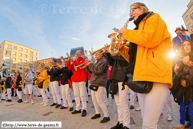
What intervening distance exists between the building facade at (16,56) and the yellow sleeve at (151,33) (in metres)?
63.0

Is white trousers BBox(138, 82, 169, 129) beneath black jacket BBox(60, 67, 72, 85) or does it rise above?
beneath

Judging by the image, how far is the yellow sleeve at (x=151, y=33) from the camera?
1.42 m

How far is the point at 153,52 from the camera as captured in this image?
1525 millimetres

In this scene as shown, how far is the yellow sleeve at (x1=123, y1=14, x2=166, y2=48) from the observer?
142cm

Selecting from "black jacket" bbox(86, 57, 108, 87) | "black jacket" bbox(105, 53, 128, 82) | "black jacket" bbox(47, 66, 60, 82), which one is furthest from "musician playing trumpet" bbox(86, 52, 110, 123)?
"black jacket" bbox(47, 66, 60, 82)

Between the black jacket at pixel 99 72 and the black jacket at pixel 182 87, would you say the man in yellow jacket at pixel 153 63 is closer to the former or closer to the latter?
the black jacket at pixel 182 87

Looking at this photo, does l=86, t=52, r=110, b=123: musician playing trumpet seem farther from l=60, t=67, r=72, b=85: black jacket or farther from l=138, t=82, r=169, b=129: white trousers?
l=138, t=82, r=169, b=129: white trousers

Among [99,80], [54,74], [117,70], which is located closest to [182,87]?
[117,70]

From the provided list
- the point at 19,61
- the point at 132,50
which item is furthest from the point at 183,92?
the point at 19,61

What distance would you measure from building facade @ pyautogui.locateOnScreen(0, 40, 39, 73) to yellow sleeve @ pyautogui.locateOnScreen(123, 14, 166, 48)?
6303 cm

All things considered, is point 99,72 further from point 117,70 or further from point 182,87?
point 182,87

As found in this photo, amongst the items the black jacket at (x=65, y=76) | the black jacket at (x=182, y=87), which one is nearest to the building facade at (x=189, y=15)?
the black jacket at (x=182, y=87)

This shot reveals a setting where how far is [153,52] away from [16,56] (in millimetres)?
72700

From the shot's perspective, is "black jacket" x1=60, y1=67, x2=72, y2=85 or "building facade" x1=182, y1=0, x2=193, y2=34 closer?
"black jacket" x1=60, y1=67, x2=72, y2=85
